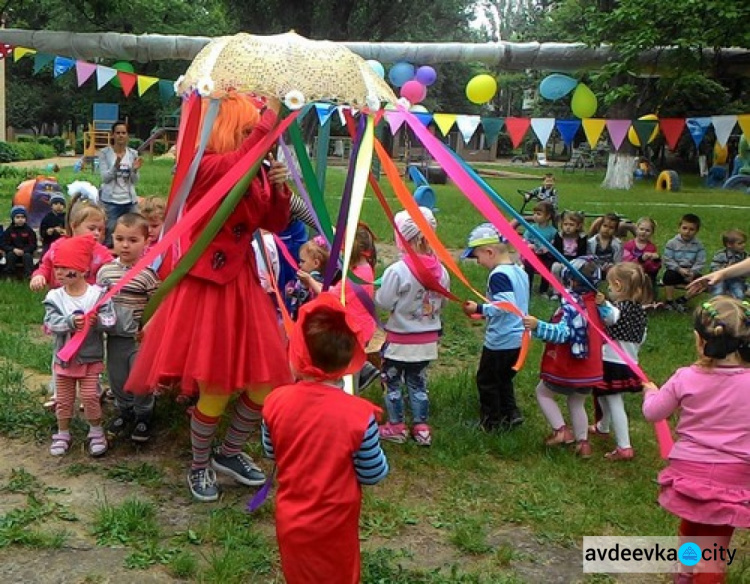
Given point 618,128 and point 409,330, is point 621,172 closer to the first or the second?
point 618,128

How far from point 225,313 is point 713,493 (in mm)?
2133

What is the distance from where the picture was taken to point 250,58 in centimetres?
336

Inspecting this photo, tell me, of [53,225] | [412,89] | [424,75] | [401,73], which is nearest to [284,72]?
[53,225]

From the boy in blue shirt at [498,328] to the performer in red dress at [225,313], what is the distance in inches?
54.0

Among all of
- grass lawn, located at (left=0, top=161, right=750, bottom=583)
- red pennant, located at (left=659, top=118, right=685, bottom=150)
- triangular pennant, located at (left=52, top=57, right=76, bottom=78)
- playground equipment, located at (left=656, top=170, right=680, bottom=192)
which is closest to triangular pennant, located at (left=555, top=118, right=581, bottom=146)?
red pennant, located at (left=659, top=118, right=685, bottom=150)

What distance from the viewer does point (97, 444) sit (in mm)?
4180

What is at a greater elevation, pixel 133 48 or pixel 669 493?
pixel 133 48

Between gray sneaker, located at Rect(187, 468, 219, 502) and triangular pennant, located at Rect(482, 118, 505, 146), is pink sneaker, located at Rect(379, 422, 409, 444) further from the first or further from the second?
triangular pennant, located at Rect(482, 118, 505, 146)

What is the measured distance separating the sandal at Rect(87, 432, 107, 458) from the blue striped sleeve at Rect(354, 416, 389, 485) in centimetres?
216

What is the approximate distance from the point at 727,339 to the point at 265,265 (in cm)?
272

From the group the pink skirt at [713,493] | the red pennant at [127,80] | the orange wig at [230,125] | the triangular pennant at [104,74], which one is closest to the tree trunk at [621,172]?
the red pennant at [127,80]

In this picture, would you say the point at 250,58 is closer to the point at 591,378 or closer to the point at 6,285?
the point at 591,378

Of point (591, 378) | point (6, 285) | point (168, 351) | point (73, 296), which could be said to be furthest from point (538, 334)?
point (6, 285)

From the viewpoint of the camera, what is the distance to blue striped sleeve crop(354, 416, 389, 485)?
8.18 feet
